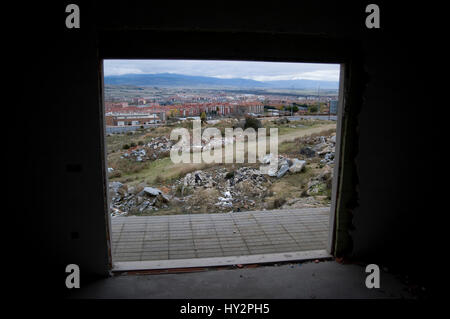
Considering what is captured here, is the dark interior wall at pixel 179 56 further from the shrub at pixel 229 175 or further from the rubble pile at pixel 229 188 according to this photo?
the shrub at pixel 229 175

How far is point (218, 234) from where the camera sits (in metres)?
4.00

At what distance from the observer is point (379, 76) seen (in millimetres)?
2812

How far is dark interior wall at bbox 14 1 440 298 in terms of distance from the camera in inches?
95.3

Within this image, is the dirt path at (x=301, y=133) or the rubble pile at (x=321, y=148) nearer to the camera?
the rubble pile at (x=321, y=148)

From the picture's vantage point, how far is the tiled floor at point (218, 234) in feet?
11.5

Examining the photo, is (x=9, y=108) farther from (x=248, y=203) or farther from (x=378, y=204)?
(x=248, y=203)

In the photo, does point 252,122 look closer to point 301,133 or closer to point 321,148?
point 301,133

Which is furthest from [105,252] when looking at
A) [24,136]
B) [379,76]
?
[379,76]

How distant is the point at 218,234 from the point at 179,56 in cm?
242

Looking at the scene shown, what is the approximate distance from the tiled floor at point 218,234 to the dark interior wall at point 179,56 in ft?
2.75

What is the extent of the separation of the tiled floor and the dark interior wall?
839 mm

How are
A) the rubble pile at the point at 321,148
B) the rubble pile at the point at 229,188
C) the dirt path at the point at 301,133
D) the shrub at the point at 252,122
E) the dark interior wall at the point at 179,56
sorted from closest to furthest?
1. the dark interior wall at the point at 179,56
2. the rubble pile at the point at 229,188
3. the rubble pile at the point at 321,148
4. the shrub at the point at 252,122
5. the dirt path at the point at 301,133

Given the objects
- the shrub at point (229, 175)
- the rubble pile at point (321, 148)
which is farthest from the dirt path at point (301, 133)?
the shrub at point (229, 175)

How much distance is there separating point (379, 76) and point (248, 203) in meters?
3.92
